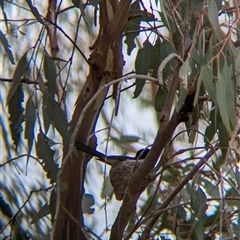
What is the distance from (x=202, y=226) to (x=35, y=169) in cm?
118

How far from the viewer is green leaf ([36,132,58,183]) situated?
186cm

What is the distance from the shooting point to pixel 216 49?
1.61 metres

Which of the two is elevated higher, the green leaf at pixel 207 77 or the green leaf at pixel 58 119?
the green leaf at pixel 58 119

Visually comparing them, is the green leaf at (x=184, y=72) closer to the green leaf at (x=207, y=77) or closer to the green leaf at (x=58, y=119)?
the green leaf at (x=207, y=77)

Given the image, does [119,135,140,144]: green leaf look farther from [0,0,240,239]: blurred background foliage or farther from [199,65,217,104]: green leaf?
[199,65,217,104]: green leaf

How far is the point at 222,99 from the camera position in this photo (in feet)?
4.70

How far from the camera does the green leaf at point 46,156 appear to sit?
1.86 meters

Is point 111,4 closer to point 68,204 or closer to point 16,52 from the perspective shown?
point 68,204

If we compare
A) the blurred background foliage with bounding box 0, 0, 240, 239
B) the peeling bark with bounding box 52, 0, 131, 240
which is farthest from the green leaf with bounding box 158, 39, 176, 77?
the peeling bark with bounding box 52, 0, 131, 240

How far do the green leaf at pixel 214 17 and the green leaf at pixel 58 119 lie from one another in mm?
505

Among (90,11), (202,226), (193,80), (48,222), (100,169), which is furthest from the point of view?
(100,169)

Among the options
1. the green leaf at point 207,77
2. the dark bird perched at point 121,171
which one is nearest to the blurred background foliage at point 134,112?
the green leaf at point 207,77

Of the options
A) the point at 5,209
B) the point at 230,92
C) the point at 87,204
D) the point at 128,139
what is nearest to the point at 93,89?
the point at 87,204

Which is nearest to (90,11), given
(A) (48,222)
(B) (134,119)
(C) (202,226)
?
(B) (134,119)
